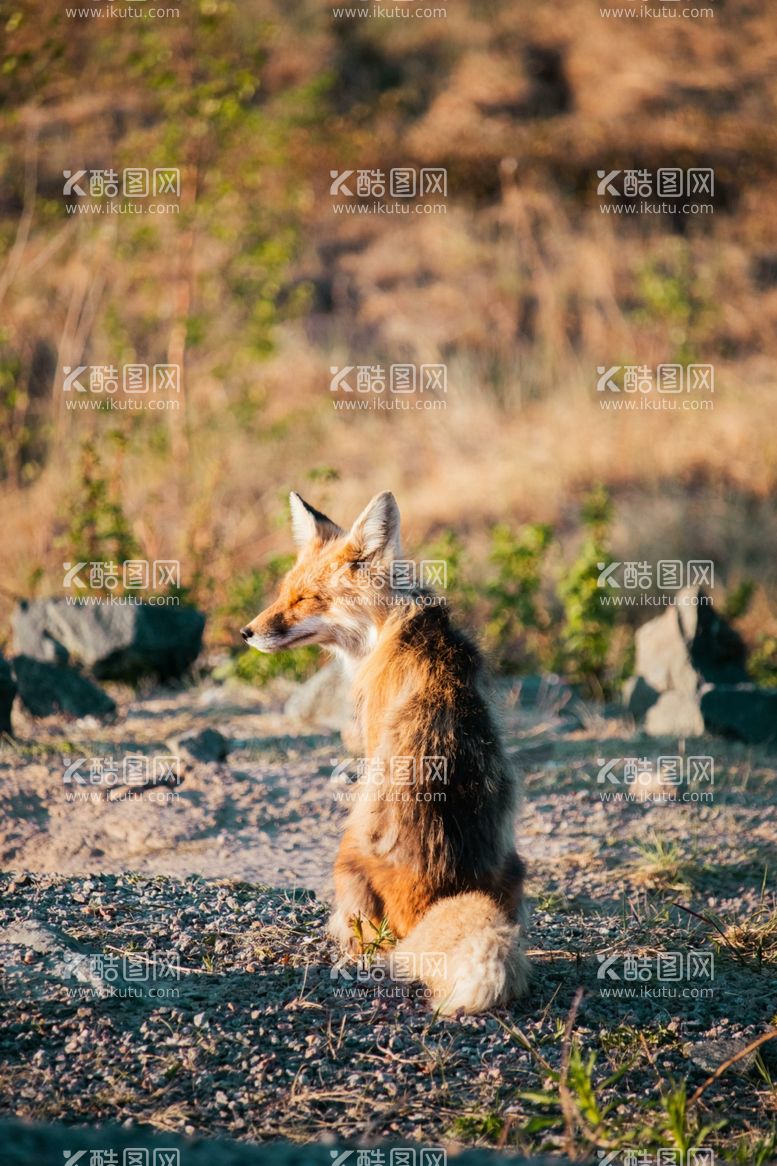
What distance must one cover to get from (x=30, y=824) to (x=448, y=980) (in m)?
3.26

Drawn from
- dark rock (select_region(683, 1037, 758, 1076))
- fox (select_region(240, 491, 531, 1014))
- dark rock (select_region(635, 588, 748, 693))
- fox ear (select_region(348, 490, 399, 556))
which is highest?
fox ear (select_region(348, 490, 399, 556))

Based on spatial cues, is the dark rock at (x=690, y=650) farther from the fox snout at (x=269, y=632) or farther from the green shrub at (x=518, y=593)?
the fox snout at (x=269, y=632)

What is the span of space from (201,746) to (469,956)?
359 cm

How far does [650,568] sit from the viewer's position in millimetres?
13375

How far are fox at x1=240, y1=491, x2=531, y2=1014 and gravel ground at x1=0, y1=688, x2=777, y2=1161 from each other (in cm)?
24

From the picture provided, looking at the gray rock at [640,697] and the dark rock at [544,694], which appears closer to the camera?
the gray rock at [640,697]

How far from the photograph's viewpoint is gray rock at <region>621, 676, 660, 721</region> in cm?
896

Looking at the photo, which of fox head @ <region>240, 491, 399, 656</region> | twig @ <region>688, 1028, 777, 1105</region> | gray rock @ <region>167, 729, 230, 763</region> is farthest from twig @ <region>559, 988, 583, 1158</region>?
gray rock @ <region>167, 729, 230, 763</region>

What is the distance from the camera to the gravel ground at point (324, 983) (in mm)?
3809

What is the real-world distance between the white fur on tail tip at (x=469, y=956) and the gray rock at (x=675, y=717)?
4.47m

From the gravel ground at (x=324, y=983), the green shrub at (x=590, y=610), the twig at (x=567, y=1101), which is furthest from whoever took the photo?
the green shrub at (x=590, y=610)

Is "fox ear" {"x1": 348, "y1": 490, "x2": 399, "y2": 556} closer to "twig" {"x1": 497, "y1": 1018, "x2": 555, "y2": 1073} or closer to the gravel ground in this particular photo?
the gravel ground

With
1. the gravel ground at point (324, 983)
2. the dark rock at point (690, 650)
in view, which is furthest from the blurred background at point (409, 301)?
the gravel ground at point (324, 983)

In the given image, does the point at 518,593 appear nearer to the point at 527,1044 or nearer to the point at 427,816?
the point at 427,816
